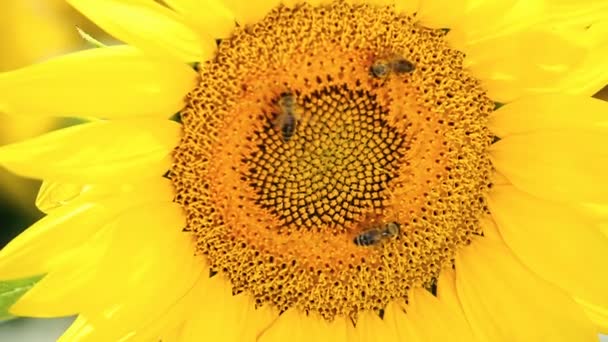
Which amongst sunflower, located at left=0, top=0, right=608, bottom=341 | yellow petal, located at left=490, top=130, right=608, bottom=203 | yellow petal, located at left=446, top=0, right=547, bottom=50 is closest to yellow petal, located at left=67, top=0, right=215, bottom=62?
sunflower, located at left=0, top=0, right=608, bottom=341

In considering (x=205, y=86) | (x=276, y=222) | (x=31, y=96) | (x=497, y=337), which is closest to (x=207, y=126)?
(x=205, y=86)

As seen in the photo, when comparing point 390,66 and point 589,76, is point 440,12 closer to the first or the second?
point 390,66

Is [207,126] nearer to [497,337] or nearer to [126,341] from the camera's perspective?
[126,341]

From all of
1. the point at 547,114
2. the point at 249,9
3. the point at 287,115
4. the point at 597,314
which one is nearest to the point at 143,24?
the point at 249,9

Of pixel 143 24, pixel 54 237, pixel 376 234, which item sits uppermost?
pixel 143 24

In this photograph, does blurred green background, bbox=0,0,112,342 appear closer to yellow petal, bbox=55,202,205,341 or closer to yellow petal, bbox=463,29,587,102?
yellow petal, bbox=55,202,205,341

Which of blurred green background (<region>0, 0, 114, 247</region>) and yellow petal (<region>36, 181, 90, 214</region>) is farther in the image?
blurred green background (<region>0, 0, 114, 247</region>)

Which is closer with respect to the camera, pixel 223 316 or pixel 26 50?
pixel 223 316
